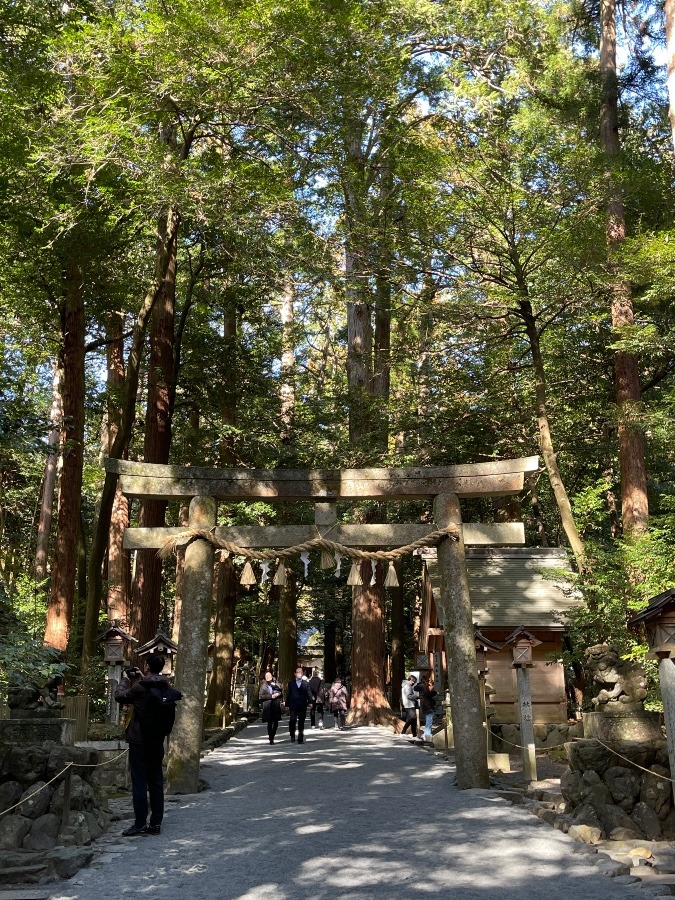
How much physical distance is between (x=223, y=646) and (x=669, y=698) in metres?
17.1

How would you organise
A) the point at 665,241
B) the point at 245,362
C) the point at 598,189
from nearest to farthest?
1. the point at 665,241
2. the point at 598,189
3. the point at 245,362

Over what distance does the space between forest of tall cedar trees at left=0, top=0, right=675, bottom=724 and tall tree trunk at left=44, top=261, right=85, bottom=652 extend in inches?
2.2

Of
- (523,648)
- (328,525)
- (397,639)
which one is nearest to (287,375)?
(397,639)

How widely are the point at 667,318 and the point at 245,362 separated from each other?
10053mm

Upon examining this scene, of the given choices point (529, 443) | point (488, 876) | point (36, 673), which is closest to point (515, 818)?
point (488, 876)

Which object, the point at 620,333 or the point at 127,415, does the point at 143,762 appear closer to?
the point at 127,415

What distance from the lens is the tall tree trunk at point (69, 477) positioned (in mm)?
14664

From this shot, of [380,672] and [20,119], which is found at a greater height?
[20,119]

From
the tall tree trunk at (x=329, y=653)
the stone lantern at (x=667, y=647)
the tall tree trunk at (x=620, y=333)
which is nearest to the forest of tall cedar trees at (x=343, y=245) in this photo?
the tall tree trunk at (x=620, y=333)

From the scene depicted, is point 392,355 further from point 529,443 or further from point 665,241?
point 665,241

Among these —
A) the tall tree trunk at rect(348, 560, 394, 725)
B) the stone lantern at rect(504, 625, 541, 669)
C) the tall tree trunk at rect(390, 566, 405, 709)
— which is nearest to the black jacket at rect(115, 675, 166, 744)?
the stone lantern at rect(504, 625, 541, 669)

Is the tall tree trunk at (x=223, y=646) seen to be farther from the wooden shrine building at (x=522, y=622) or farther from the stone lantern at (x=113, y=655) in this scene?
the stone lantern at (x=113, y=655)

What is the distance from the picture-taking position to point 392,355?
20281 mm

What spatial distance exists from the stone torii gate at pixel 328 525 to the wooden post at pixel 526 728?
1108 millimetres
